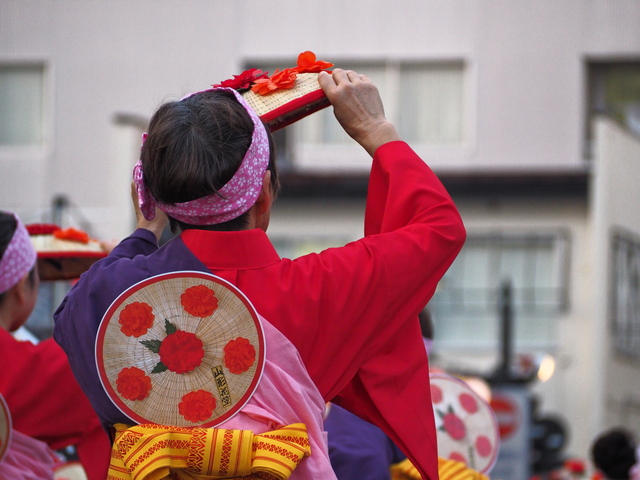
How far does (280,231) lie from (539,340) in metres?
3.98

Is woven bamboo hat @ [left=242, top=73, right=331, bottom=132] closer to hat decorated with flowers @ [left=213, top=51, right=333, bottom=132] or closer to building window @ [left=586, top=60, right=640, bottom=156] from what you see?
hat decorated with flowers @ [left=213, top=51, right=333, bottom=132]

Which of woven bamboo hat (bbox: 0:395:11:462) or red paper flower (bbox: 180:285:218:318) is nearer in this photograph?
red paper flower (bbox: 180:285:218:318)

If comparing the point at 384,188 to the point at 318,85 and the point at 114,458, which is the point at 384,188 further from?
the point at 114,458

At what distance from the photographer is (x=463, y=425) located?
3.19 meters

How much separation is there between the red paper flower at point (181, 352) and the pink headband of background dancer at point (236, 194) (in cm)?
26

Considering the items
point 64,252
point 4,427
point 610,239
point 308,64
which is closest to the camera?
point 308,64

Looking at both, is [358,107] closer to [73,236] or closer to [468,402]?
[73,236]

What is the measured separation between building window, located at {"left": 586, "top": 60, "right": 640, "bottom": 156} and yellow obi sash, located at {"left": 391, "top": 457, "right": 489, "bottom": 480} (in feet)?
37.6

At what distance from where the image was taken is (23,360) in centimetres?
266

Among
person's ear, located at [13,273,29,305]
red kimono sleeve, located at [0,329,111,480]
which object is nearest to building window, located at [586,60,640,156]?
person's ear, located at [13,273,29,305]

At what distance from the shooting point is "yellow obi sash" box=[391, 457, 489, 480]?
278 cm

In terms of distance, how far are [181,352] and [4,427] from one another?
0.94 meters

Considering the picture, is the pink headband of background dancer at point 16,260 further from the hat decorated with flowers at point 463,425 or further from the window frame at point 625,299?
the window frame at point 625,299

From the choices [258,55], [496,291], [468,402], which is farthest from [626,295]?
[468,402]
